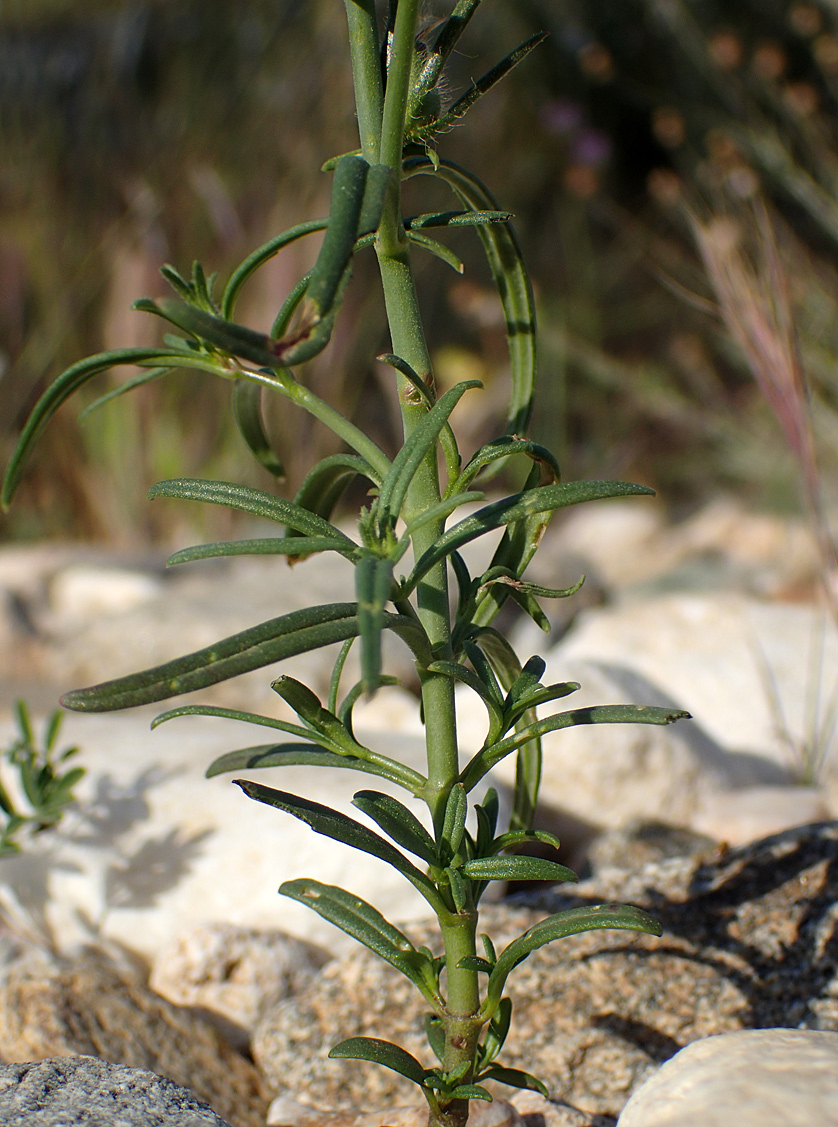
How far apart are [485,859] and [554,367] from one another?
387 cm

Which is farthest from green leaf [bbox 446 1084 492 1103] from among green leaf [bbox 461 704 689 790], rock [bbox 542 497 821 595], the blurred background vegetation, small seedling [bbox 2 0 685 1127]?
rock [bbox 542 497 821 595]

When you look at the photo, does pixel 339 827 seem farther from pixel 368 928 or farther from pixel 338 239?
pixel 338 239

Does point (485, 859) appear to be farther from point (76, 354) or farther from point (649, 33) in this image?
point (649, 33)

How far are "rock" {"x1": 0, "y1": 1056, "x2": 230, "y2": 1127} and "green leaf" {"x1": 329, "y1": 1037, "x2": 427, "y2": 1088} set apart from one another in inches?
4.8

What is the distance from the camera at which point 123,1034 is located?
3.58 ft

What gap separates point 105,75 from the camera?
4.25 m

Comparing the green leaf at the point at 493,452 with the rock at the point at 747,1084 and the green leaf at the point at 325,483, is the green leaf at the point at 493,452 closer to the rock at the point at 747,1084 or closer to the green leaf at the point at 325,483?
the green leaf at the point at 325,483

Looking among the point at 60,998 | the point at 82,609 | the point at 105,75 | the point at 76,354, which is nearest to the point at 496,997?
the point at 60,998

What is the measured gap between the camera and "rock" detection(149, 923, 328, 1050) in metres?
1.22

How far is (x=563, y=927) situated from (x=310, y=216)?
317 cm

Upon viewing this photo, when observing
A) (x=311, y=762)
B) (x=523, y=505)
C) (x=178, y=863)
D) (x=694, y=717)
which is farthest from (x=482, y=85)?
(x=694, y=717)

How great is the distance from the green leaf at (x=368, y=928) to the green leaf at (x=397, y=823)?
80 millimetres

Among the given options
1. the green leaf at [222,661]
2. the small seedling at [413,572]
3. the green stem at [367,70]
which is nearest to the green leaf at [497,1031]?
the small seedling at [413,572]

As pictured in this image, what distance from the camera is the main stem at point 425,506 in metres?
Result: 0.72
